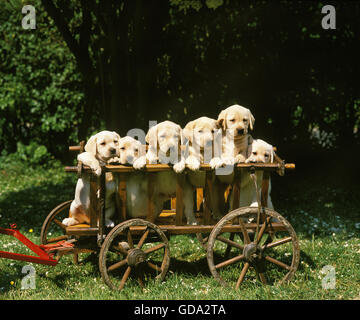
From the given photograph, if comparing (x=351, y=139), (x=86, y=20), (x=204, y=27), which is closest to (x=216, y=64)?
(x=204, y=27)

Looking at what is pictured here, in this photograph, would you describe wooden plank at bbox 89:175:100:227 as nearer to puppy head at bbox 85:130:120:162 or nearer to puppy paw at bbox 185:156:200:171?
puppy head at bbox 85:130:120:162

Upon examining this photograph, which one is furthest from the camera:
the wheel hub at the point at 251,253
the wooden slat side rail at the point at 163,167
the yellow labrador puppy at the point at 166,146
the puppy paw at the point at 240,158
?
the puppy paw at the point at 240,158

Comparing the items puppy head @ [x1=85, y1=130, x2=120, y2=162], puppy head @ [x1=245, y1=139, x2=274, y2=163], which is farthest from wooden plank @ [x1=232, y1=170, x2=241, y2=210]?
puppy head @ [x1=85, y1=130, x2=120, y2=162]

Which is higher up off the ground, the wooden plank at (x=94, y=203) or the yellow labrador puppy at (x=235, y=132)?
the yellow labrador puppy at (x=235, y=132)

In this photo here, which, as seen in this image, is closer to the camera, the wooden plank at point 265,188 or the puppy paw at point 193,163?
the puppy paw at point 193,163

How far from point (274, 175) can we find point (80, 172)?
5.36 metres

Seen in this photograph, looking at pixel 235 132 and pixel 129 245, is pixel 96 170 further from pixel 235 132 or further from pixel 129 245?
pixel 235 132

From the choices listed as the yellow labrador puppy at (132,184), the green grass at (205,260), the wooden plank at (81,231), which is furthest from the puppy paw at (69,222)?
the green grass at (205,260)

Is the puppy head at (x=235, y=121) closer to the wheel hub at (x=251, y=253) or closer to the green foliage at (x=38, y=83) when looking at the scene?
the wheel hub at (x=251, y=253)

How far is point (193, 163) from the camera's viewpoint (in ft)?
13.3

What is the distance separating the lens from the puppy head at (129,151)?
420cm

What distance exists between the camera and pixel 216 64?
820cm

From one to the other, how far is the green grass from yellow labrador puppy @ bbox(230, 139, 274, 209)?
80 cm

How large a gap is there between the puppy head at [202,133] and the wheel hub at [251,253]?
41.1 inches
